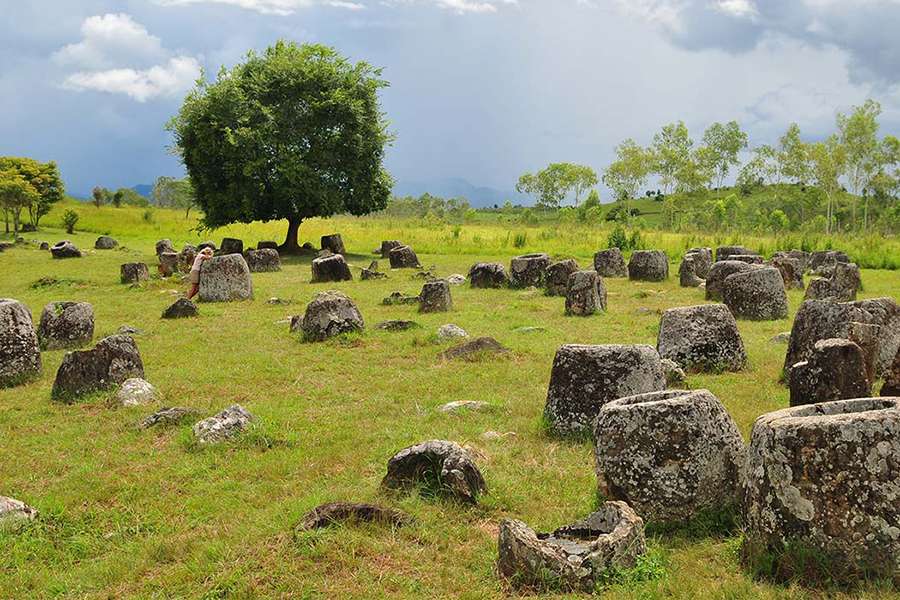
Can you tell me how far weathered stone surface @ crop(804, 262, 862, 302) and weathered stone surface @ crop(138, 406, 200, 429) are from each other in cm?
1506

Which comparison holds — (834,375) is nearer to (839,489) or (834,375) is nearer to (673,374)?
(673,374)

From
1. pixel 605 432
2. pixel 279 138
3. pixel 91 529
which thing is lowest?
pixel 91 529

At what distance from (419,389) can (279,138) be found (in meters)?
30.5

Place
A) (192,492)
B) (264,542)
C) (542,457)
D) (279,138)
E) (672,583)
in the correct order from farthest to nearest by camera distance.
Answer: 1. (279,138)
2. (542,457)
3. (192,492)
4. (264,542)
5. (672,583)

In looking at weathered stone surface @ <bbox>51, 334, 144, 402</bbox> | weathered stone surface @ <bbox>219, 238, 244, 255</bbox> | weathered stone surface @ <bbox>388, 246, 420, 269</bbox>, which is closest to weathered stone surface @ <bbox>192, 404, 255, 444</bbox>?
weathered stone surface @ <bbox>51, 334, 144, 402</bbox>

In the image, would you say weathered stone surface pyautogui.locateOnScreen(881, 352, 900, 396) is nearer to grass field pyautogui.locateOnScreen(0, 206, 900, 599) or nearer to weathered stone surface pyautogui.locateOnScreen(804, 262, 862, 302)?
grass field pyautogui.locateOnScreen(0, 206, 900, 599)

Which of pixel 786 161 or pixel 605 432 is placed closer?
pixel 605 432

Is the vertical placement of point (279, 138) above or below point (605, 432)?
above

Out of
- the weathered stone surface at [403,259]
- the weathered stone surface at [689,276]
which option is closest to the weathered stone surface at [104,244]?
the weathered stone surface at [403,259]

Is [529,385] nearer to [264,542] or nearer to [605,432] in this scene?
[605,432]

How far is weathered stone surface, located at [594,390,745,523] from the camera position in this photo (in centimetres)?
623

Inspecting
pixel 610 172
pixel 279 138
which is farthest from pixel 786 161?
pixel 279 138

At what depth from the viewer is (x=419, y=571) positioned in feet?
19.2

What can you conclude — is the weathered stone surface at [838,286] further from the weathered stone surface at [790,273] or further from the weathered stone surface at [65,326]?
the weathered stone surface at [65,326]
